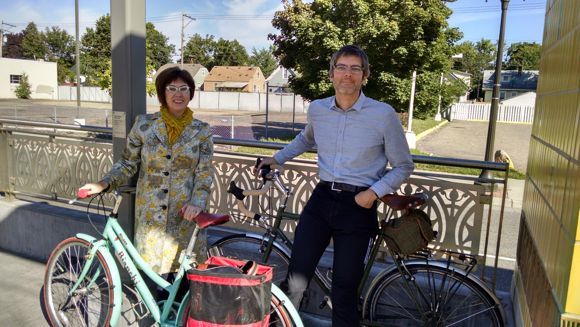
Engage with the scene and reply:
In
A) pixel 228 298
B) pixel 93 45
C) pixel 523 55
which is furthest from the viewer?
pixel 523 55

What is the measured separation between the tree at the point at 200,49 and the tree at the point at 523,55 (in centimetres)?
6498

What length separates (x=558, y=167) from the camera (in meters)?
2.06

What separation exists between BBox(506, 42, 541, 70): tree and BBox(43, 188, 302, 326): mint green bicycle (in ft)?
323

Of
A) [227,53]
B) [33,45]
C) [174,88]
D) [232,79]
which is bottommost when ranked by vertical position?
[174,88]

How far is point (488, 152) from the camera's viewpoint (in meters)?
10.5

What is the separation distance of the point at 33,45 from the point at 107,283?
3723 inches

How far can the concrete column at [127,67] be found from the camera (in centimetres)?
335

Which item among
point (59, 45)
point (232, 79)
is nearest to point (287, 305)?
point (232, 79)

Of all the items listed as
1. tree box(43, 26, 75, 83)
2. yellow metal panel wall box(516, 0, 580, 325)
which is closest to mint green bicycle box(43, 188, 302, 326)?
yellow metal panel wall box(516, 0, 580, 325)

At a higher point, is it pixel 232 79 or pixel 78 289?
pixel 232 79

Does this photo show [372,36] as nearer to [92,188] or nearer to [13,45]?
[92,188]

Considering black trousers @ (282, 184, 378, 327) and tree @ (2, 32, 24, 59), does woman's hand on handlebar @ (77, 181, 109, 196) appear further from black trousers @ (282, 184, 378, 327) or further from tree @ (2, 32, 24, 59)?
tree @ (2, 32, 24, 59)

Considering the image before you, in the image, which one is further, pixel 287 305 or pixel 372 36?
pixel 372 36

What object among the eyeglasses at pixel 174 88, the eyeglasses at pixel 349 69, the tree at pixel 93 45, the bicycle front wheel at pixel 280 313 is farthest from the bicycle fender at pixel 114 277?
the tree at pixel 93 45
